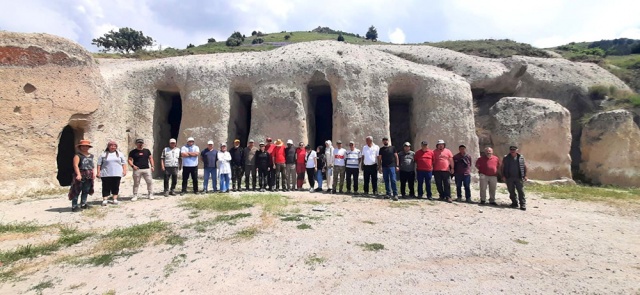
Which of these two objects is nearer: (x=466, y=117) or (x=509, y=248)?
(x=509, y=248)

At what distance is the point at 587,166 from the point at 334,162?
12.1 m

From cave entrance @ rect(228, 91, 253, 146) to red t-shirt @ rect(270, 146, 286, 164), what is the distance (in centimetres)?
476

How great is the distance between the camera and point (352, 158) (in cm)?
1065

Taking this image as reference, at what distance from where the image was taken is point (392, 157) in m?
10.1

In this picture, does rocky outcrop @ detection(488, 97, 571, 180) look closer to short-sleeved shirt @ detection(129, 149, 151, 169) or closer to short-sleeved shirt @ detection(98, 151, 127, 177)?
short-sleeved shirt @ detection(129, 149, 151, 169)

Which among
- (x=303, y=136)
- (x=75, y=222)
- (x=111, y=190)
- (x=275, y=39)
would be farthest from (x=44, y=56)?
(x=275, y=39)

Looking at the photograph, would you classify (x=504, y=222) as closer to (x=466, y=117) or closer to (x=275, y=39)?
(x=466, y=117)

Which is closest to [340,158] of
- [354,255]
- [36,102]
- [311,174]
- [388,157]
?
[311,174]

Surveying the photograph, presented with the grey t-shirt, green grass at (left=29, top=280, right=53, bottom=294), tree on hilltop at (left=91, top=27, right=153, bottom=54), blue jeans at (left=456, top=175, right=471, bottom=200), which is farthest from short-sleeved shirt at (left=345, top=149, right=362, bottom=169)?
tree on hilltop at (left=91, top=27, right=153, bottom=54)

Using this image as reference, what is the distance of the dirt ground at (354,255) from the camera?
15.4ft

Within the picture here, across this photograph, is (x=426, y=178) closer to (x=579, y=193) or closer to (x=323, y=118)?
(x=579, y=193)

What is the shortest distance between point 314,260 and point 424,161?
5.68 metres

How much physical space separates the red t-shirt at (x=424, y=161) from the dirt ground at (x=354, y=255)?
157 cm

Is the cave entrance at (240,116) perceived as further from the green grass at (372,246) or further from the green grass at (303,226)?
the green grass at (372,246)
